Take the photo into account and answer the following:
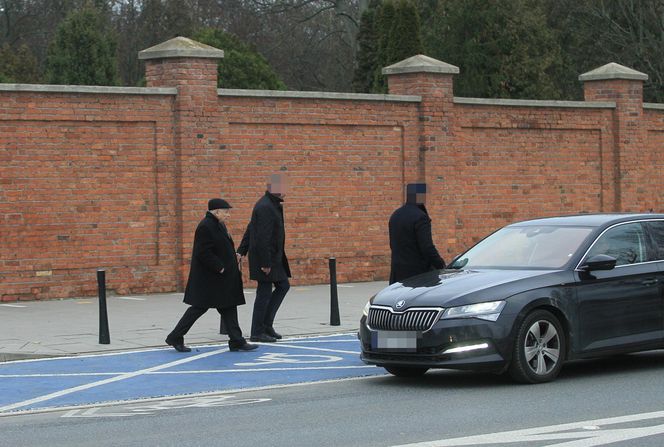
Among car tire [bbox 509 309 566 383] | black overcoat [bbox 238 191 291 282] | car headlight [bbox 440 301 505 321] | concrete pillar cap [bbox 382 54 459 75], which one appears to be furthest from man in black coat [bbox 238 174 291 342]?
concrete pillar cap [bbox 382 54 459 75]

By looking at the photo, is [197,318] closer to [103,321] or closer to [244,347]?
[244,347]

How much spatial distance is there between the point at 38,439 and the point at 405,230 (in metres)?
5.24

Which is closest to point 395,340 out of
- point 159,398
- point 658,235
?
point 159,398

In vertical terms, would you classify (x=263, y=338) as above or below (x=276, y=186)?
below

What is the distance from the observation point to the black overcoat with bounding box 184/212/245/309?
14.1 metres

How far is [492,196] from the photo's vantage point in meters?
25.3

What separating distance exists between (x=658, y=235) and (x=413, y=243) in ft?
8.15

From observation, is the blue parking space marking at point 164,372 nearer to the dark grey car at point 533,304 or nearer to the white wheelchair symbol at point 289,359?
the white wheelchair symbol at point 289,359

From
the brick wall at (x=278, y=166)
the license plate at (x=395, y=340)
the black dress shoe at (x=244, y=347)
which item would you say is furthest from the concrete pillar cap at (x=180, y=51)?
the license plate at (x=395, y=340)

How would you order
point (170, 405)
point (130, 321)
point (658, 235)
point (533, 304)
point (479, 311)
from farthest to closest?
point (130, 321), point (658, 235), point (533, 304), point (479, 311), point (170, 405)

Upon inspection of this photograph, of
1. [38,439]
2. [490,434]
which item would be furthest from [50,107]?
[490,434]

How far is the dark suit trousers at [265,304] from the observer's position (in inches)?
595

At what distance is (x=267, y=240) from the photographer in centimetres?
1499

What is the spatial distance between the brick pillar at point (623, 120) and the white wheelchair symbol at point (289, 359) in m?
14.7
